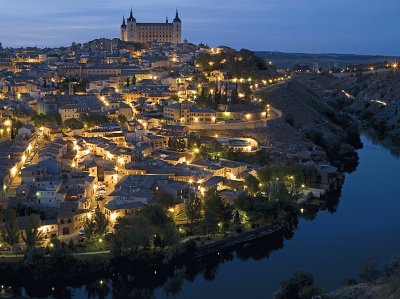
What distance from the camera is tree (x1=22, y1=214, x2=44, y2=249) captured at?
9.02m

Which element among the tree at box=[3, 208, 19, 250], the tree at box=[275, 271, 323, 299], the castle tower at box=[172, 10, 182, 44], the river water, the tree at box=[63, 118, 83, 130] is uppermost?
the castle tower at box=[172, 10, 182, 44]

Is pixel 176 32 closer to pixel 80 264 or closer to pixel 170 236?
pixel 170 236

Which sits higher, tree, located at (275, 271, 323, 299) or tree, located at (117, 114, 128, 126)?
tree, located at (117, 114, 128, 126)

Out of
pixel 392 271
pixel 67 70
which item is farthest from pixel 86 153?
pixel 67 70

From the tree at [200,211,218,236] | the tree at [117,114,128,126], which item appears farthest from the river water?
the tree at [117,114,128,126]

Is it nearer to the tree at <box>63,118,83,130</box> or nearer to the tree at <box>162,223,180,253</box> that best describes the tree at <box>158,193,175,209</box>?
the tree at <box>162,223,180,253</box>

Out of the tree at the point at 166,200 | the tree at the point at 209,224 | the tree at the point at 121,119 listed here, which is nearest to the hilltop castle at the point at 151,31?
the tree at the point at 121,119

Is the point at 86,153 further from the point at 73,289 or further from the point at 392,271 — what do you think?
the point at 392,271

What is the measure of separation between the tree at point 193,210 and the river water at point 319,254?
0.97 metres

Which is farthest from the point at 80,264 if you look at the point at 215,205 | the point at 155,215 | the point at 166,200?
the point at 215,205

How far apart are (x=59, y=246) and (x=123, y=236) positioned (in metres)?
0.95

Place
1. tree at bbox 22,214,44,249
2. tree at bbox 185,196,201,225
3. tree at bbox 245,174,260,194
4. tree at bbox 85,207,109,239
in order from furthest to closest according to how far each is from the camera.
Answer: tree at bbox 245,174,260,194 → tree at bbox 185,196,201,225 → tree at bbox 85,207,109,239 → tree at bbox 22,214,44,249

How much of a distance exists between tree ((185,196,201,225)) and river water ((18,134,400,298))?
0.97m

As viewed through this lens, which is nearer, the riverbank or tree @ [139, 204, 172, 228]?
the riverbank
